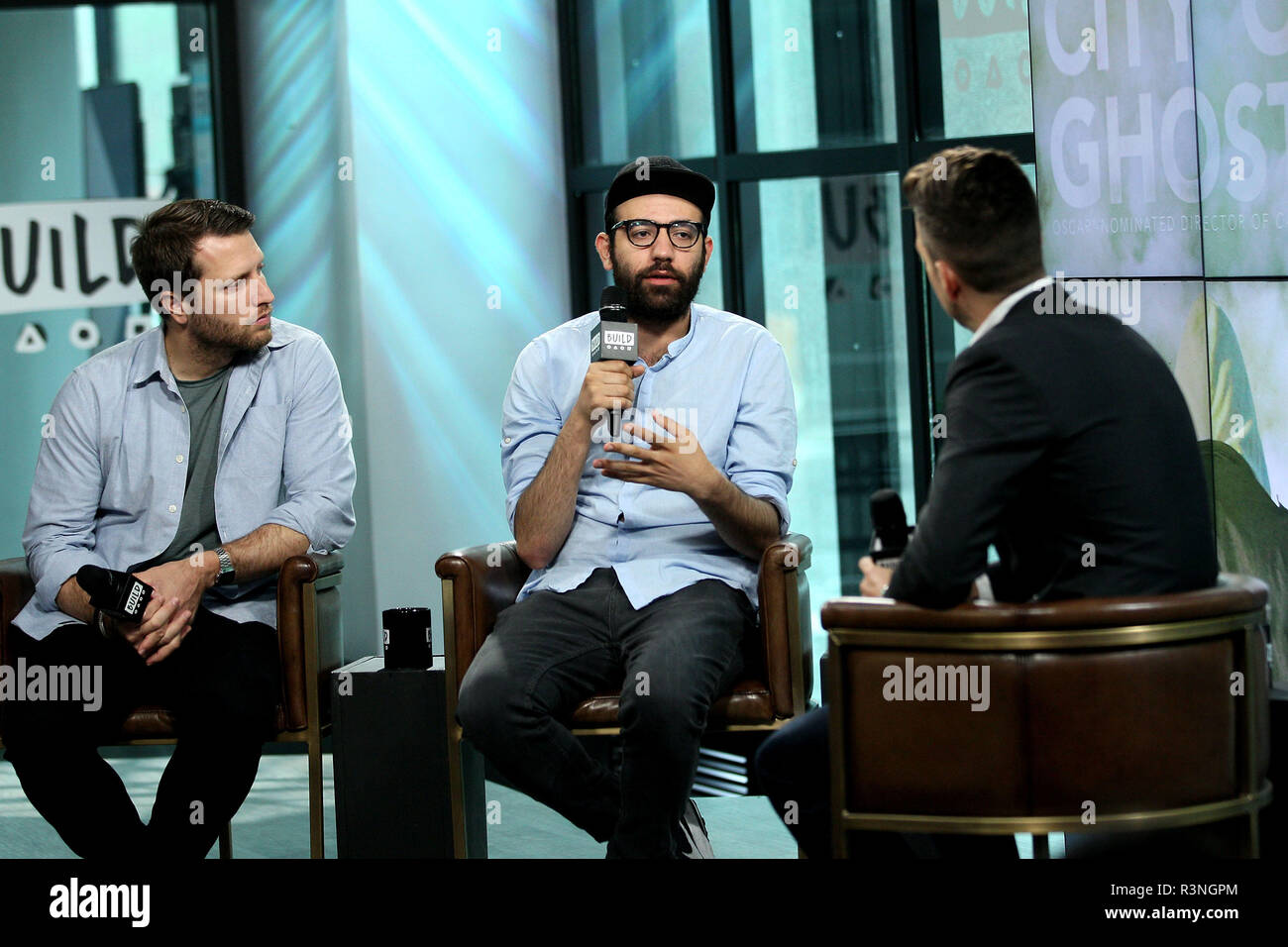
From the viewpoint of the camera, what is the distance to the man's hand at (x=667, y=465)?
255 cm

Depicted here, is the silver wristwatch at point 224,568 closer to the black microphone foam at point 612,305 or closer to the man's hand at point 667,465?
the man's hand at point 667,465

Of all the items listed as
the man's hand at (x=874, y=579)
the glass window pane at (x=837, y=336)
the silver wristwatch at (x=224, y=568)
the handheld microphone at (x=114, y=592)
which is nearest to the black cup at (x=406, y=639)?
the silver wristwatch at (x=224, y=568)

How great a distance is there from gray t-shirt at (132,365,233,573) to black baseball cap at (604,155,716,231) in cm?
94

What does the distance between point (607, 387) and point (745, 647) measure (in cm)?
60

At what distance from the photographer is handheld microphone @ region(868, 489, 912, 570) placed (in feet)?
7.09

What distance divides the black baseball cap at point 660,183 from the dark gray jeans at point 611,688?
82cm

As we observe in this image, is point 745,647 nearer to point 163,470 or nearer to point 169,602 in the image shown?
point 169,602

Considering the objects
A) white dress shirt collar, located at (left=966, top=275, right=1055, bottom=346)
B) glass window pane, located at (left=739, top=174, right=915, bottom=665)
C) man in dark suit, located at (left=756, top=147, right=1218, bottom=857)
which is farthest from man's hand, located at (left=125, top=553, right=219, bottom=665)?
glass window pane, located at (left=739, top=174, right=915, bottom=665)

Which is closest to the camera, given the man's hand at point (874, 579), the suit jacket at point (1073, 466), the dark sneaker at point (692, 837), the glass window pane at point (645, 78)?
the suit jacket at point (1073, 466)

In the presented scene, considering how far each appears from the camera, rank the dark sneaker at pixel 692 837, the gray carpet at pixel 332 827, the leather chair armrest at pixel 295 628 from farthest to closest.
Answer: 1. the gray carpet at pixel 332 827
2. the leather chair armrest at pixel 295 628
3. the dark sneaker at pixel 692 837
